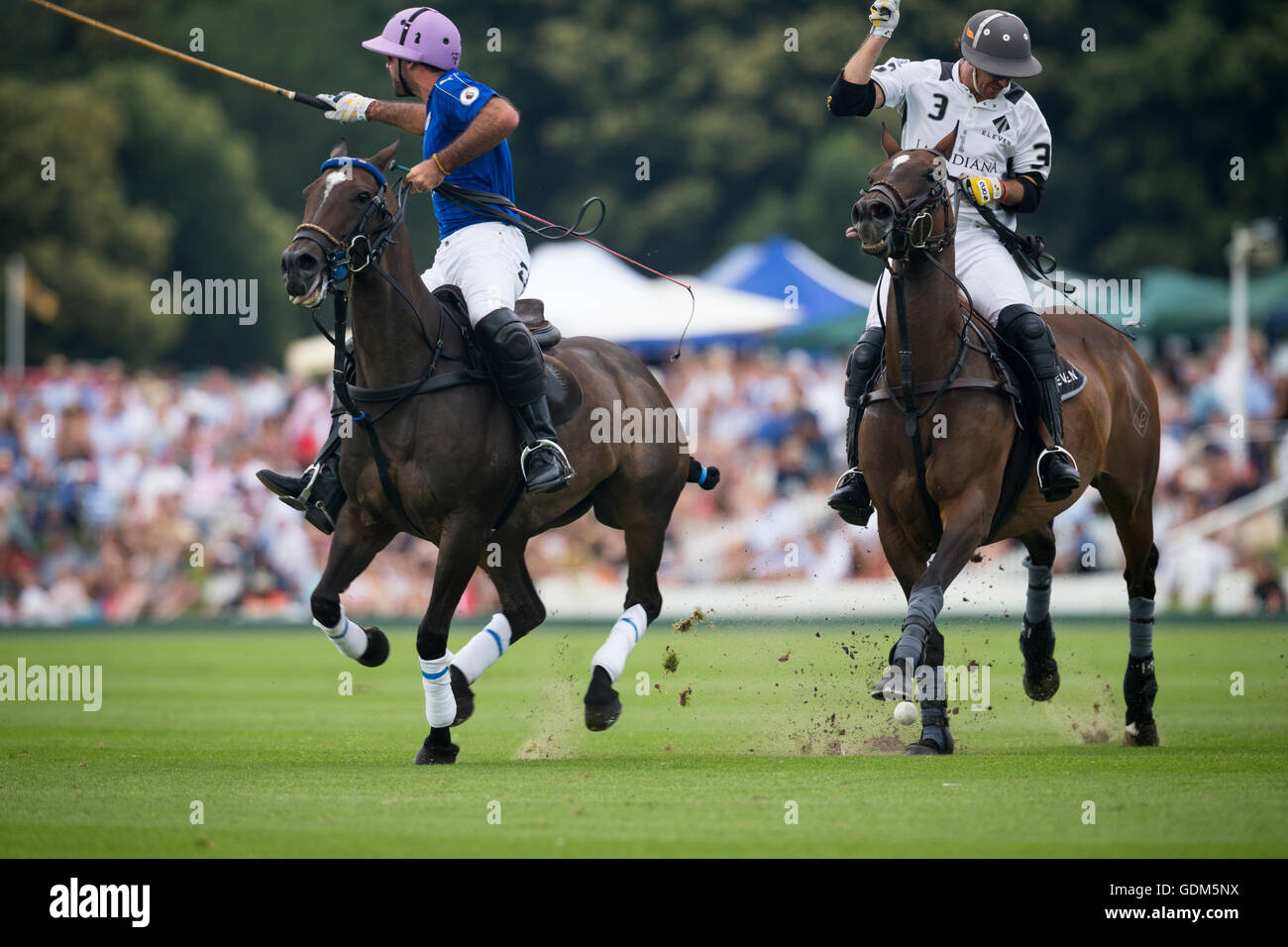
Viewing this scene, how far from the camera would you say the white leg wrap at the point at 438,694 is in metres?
9.59

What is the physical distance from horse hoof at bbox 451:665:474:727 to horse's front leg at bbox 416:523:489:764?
47 centimetres

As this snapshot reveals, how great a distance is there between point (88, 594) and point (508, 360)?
47.6ft

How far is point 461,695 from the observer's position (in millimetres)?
10219

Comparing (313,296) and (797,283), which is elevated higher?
(797,283)

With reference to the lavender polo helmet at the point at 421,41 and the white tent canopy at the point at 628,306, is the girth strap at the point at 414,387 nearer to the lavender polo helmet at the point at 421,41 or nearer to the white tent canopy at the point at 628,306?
the lavender polo helmet at the point at 421,41

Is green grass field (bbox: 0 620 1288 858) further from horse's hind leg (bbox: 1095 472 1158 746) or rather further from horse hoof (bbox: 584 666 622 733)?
horse's hind leg (bbox: 1095 472 1158 746)

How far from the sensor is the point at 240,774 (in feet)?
29.7

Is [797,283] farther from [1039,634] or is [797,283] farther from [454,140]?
[454,140]

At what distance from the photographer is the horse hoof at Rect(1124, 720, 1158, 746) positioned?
10695 millimetres

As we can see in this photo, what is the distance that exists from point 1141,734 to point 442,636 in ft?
13.5

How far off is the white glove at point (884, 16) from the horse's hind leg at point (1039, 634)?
10.3 feet

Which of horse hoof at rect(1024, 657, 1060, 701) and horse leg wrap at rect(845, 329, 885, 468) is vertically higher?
horse leg wrap at rect(845, 329, 885, 468)

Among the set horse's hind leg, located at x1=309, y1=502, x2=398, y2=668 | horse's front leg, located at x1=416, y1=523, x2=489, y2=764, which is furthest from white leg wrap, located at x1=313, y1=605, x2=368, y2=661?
horse's front leg, located at x1=416, y1=523, x2=489, y2=764

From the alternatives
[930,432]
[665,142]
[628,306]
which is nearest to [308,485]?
[930,432]
